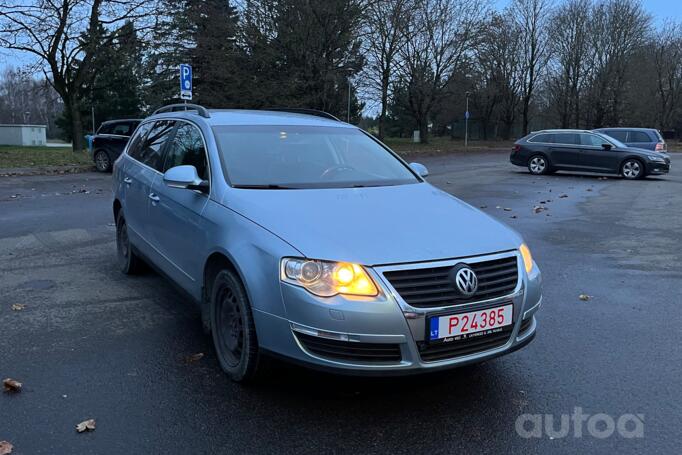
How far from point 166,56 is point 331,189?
30.6m

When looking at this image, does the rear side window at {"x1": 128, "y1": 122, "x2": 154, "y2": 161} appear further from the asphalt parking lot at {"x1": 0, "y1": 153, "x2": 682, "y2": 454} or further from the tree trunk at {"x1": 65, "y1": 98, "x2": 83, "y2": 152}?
the tree trunk at {"x1": 65, "y1": 98, "x2": 83, "y2": 152}

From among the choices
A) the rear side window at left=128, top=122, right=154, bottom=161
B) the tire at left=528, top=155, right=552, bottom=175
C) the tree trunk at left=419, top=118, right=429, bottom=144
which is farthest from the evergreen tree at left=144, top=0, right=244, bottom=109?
the rear side window at left=128, top=122, right=154, bottom=161

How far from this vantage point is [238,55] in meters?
30.4

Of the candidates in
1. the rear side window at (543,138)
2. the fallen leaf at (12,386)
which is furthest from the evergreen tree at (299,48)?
the fallen leaf at (12,386)

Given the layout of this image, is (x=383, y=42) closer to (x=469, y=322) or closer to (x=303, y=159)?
(x=303, y=159)

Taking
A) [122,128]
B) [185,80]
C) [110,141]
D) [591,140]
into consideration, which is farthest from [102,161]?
[591,140]

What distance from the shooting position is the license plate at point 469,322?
3000mm

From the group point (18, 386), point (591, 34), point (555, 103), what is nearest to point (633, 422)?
point (18, 386)

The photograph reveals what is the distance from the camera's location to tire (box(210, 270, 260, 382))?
3322 millimetres

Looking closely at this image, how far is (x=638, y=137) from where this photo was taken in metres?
22.4

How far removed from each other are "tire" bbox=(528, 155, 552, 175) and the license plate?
59.2 feet

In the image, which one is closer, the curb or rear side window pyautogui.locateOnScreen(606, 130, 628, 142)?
the curb

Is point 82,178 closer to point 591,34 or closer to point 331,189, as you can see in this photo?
point 331,189

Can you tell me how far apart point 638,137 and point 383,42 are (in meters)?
18.9
